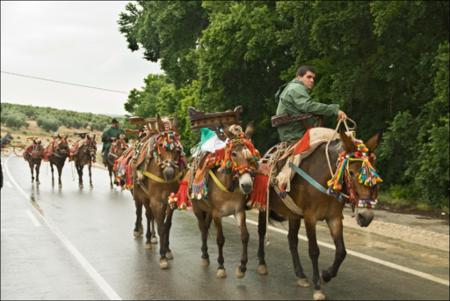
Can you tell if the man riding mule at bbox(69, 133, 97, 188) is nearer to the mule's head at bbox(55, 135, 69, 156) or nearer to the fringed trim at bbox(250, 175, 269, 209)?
the mule's head at bbox(55, 135, 69, 156)

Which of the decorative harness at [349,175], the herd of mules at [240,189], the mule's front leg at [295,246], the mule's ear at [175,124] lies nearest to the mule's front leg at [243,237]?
the herd of mules at [240,189]

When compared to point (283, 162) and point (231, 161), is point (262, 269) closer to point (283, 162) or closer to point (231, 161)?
point (283, 162)

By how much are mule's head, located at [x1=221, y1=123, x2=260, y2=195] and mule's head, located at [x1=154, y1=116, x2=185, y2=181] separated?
1303 millimetres

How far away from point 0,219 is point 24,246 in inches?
176

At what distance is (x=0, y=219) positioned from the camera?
1684 centimetres

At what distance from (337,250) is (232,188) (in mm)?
1792

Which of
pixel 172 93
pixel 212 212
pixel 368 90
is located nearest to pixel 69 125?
pixel 172 93

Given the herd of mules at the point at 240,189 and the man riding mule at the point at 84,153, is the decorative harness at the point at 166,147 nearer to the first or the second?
the herd of mules at the point at 240,189

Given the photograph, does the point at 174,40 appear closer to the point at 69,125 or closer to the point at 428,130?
the point at 428,130

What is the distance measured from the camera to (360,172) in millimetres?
6582

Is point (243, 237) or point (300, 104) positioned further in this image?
point (243, 237)

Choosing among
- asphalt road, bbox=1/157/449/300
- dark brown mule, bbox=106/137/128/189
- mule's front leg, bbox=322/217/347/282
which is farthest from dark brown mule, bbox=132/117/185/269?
dark brown mule, bbox=106/137/128/189

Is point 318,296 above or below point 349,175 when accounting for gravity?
below

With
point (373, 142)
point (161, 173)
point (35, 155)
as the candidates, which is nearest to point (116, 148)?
point (35, 155)
